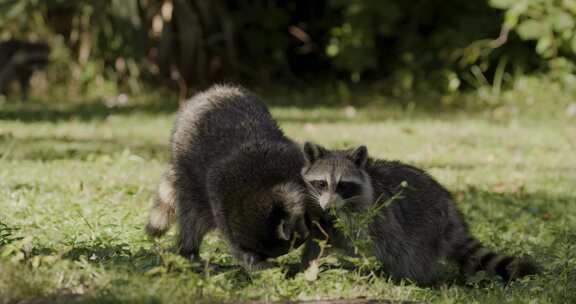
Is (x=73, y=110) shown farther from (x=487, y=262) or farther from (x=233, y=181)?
(x=487, y=262)

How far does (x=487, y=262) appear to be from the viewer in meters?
5.05

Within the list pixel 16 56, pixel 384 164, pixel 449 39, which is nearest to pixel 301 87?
pixel 449 39

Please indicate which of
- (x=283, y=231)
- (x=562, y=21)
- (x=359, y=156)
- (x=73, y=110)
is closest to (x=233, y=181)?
(x=283, y=231)

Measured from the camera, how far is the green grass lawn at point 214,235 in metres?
3.96

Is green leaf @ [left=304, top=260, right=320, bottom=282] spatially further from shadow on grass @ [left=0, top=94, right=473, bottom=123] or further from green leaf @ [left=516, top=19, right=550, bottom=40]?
green leaf @ [left=516, top=19, right=550, bottom=40]

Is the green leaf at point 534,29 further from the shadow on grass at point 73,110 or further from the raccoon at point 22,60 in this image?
the raccoon at point 22,60

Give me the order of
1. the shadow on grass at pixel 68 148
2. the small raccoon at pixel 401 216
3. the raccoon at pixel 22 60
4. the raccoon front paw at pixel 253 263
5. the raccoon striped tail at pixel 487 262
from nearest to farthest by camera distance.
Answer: the raccoon front paw at pixel 253 263, the small raccoon at pixel 401 216, the raccoon striped tail at pixel 487 262, the shadow on grass at pixel 68 148, the raccoon at pixel 22 60

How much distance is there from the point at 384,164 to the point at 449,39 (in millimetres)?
Answer: 8418

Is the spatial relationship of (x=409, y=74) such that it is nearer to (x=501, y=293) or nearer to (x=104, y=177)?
(x=104, y=177)

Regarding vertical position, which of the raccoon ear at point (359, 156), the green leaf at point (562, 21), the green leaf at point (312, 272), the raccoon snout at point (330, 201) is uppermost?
the green leaf at point (562, 21)

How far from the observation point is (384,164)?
546 centimetres

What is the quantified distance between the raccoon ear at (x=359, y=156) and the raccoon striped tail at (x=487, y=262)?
29.8 inches

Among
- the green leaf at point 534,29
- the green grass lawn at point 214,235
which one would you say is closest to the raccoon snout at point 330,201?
the green grass lawn at point 214,235

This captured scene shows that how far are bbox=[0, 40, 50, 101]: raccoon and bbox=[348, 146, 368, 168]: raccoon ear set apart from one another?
9405 mm
